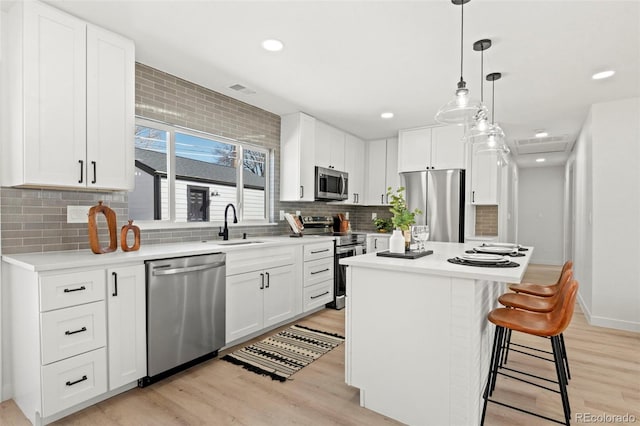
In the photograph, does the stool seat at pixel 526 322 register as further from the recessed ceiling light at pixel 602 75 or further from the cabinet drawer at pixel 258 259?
the recessed ceiling light at pixel 602 75

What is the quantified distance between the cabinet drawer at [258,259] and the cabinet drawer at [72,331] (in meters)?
1.04

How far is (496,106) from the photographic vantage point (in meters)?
4.00

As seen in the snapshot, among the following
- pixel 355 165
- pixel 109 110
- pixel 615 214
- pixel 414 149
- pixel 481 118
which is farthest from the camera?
pixel 355 165

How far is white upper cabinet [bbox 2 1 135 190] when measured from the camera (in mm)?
2055

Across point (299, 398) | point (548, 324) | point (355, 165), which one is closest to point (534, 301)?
point (548, 324)

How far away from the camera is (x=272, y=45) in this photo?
2568 millimetres

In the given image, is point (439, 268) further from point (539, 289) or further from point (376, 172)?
point (376, 172)

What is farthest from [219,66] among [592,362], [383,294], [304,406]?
[592,362]

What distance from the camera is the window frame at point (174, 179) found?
3109mm

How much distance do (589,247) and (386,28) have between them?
3.69m

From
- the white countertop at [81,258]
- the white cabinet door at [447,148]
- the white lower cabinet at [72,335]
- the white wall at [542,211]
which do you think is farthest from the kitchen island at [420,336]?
the white wall at [542,211]

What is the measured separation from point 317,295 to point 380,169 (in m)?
2.65

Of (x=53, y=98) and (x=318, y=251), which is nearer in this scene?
(x=53, y=98)

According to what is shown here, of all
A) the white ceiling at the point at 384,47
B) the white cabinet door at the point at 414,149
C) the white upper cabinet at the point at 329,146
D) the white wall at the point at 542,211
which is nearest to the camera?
the white ceiling at the point at 384,47
